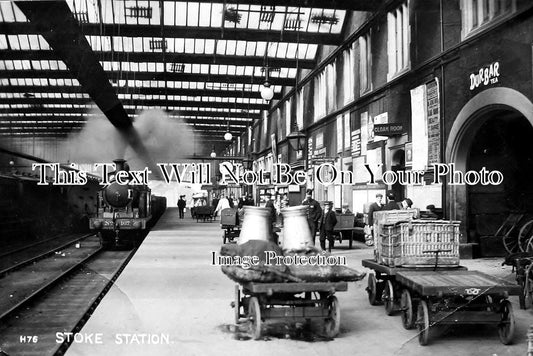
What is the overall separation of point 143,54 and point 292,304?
1555 centimetres

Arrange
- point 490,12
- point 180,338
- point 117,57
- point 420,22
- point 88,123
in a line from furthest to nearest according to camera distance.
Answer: point 88,123 < point 117,57 < point 420,22 < point 490,12 < point 180,338

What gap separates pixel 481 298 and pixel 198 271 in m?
5.91

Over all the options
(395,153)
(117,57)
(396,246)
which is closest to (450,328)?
(396,246)

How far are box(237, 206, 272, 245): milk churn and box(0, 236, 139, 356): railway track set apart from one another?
231 centimetres

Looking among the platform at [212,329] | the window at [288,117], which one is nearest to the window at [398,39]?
the platform at [212,329]

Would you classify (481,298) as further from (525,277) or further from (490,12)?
(490,12)

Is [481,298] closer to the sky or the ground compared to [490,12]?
closer to the ground

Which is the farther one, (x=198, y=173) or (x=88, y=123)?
(x=88, y=123)

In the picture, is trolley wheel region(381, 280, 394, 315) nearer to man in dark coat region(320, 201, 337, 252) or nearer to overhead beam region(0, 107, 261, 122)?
overhead beam region(0, 107, 261, 122)

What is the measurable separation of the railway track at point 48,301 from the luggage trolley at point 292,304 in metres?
1.97

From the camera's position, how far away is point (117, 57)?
56.9ft

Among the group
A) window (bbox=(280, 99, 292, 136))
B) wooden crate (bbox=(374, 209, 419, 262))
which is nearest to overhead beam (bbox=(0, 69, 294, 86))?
window (bbox=(280, 99, 292, 136))

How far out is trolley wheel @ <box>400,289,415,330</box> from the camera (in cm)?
603

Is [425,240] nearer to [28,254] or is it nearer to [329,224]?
[329,224]
